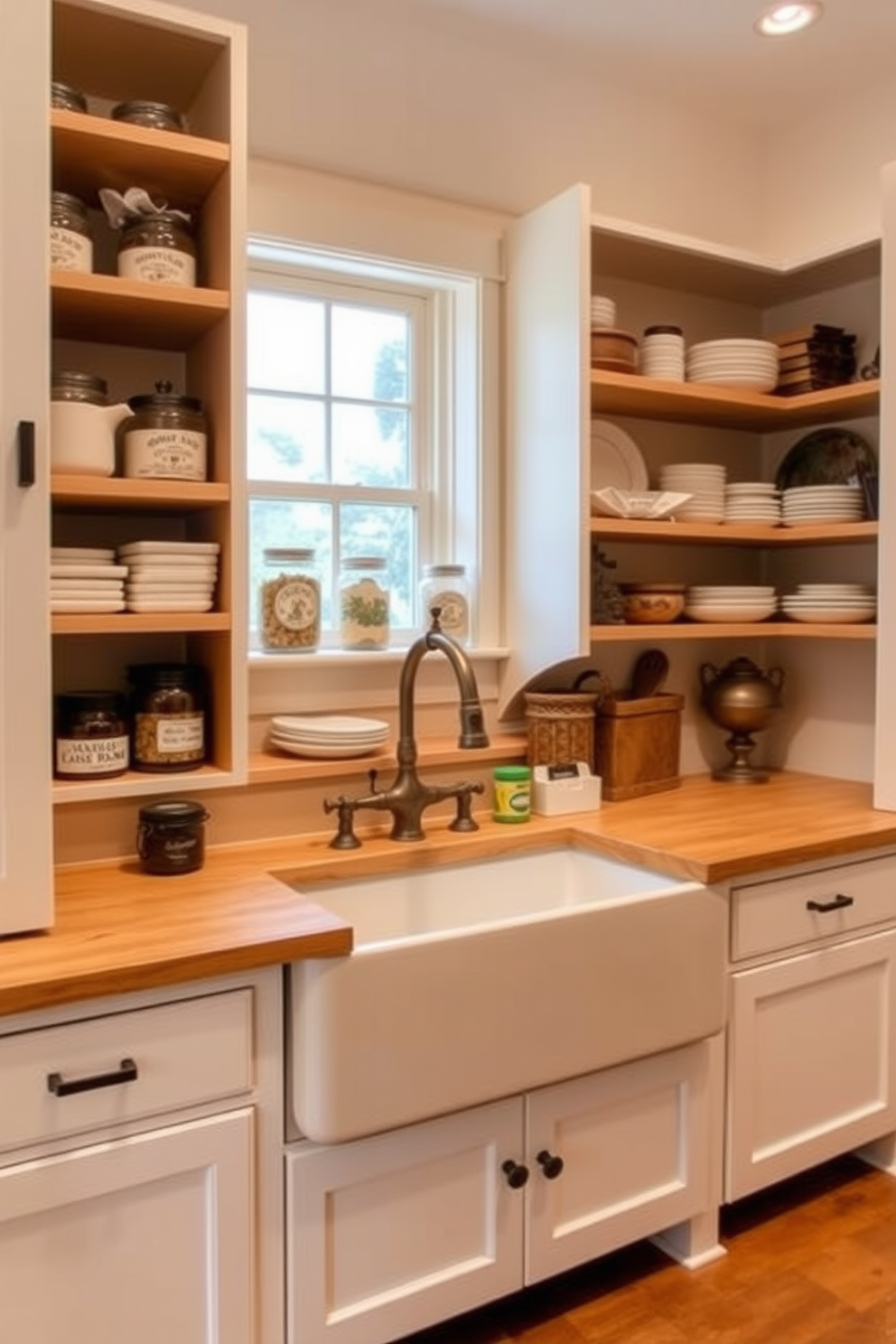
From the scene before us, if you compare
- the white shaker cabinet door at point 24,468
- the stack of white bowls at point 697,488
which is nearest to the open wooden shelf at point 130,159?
the white shaker cabinet door at point 24,468

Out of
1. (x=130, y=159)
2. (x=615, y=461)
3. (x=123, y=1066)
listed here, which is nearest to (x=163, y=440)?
(x=130, y=159)

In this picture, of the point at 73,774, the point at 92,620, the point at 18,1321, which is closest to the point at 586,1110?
the point at 18,1321

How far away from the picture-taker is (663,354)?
2455 mm

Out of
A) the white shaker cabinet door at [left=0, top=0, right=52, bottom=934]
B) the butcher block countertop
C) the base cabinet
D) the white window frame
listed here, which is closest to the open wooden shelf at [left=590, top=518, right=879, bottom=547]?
the white window frame

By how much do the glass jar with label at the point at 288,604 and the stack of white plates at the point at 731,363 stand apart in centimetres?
108

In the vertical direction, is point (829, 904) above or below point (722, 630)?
below

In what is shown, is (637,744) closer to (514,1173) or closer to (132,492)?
(514,1173)

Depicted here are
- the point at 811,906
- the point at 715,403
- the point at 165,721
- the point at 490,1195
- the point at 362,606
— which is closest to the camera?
the point at 490,1195

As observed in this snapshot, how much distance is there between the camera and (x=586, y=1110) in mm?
1775

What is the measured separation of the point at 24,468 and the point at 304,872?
0.85 m

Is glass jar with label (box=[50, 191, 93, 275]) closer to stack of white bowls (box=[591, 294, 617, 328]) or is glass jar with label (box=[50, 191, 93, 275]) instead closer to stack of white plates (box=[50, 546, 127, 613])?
stack of white plates (box=[50, 546, 127, 613])

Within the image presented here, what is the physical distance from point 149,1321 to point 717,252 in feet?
7.81

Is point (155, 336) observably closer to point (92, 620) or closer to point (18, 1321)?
point (92, 620)

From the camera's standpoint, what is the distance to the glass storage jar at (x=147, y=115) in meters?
1.72
